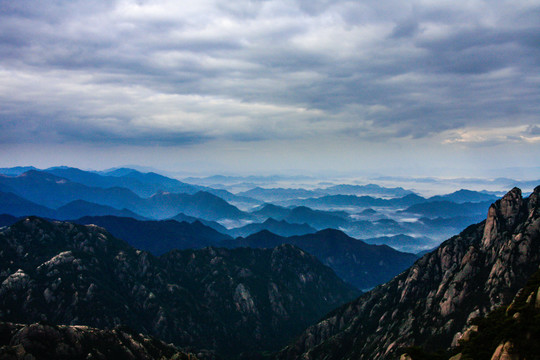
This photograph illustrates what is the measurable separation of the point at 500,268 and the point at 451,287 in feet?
90.6

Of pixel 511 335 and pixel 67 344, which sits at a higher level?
pixel 511 335

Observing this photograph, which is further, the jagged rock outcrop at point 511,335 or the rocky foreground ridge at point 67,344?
the rocky foreground ridge at point 67,344

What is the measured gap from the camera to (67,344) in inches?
6132

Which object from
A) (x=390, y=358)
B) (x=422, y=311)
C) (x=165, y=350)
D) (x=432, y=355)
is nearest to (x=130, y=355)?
(x=165, y=350)

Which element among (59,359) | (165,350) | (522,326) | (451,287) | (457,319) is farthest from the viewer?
(165,350)

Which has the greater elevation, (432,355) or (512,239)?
(512,239)

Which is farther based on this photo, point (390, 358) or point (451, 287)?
point (451, 287)

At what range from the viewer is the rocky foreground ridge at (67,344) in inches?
5640

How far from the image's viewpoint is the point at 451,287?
18725 cm

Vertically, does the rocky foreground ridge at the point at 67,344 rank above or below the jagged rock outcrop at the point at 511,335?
below

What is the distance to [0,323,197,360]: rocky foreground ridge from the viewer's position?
14325 centimetres

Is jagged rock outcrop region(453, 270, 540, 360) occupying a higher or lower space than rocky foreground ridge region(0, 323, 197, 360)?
higher

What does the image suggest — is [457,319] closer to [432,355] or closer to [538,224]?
[538,224]

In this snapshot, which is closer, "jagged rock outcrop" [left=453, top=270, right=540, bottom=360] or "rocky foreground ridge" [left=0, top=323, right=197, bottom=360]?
"jagged rock outcrop" [left=453, top=270, right=540, bottom=360]
